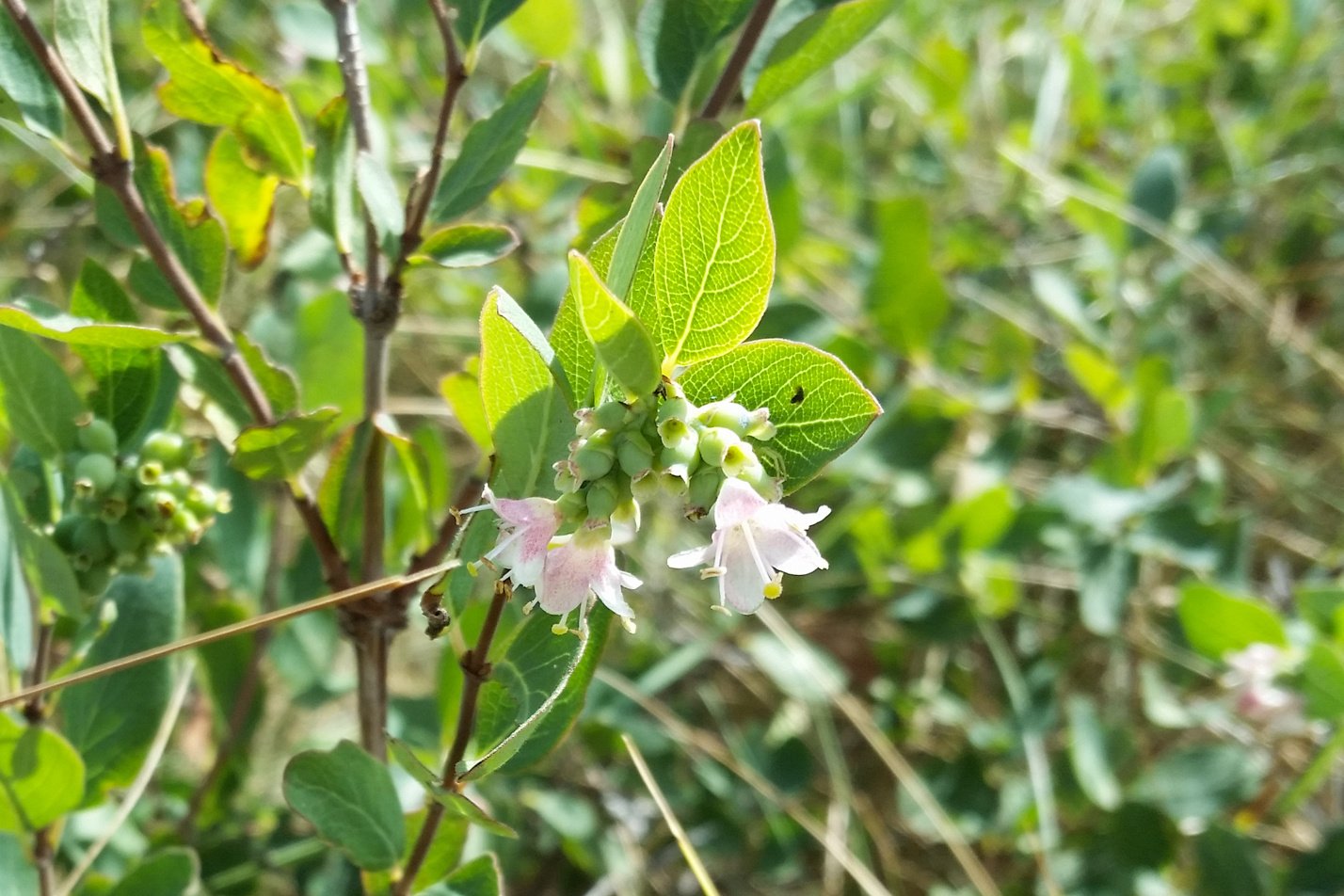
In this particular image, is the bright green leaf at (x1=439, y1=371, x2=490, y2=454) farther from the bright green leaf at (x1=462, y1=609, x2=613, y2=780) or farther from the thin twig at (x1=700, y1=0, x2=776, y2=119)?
the thin twig at (x1=700, y1=0, x2=776, y2=119)

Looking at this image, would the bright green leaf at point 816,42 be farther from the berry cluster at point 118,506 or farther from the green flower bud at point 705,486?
the berry cluster at point 118,506

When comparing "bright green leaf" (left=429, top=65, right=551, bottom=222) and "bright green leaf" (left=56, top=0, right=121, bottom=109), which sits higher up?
"bright green leaf" (left=56, top=0, right=121, bottom=109)

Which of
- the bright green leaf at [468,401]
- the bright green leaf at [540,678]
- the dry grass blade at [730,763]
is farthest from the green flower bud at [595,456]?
the dry grass blade at [730,763]

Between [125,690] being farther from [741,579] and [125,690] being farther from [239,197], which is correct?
[741,579]

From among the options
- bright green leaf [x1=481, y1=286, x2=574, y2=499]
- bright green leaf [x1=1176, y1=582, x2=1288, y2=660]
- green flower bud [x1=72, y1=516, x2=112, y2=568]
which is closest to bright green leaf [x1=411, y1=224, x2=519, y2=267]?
bright green leaf [x1=481, y1=286, x2=574, y2=499]

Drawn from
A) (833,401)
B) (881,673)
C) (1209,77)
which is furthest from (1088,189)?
(833,401)
